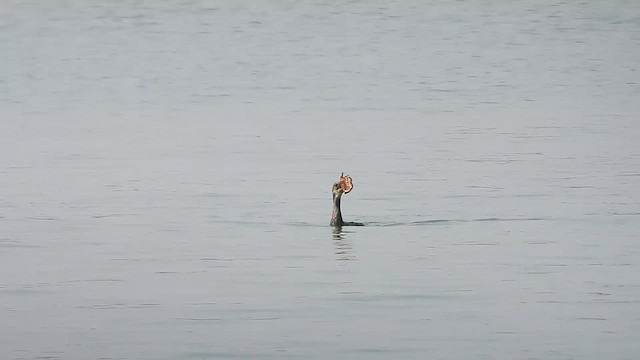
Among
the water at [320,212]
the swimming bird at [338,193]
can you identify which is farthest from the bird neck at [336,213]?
the water at [320,212]

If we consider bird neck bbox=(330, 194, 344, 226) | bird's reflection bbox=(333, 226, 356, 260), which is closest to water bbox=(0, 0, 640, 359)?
bird's reflection bbox=(333, 226, 356, 260)

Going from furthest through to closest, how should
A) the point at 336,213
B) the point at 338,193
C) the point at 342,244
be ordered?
the point at 336,213 < the point at 338,193 < the point at 342,244

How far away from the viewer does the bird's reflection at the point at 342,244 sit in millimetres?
19078

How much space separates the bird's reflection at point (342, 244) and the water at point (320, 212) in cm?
3

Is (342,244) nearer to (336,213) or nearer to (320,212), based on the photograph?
(336,213)

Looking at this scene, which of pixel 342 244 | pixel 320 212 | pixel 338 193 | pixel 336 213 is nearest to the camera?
pixel 342 244

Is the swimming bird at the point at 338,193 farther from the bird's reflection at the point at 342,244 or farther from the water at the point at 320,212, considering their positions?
the water at the point at 320,212

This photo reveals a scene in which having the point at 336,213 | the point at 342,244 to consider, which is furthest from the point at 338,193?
the point at 342,244

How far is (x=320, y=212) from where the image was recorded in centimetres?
2255

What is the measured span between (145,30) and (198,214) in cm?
5156

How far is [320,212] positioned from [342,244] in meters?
2.64

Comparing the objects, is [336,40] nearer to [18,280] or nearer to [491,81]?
[491,81]

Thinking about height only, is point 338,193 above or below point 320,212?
above

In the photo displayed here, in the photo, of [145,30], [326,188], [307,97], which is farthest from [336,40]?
[326,188]
